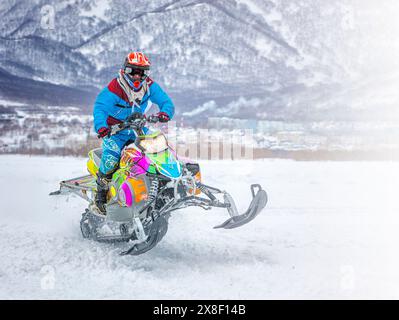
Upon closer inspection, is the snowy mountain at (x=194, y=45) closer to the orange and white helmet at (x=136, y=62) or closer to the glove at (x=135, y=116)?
the orange and white helmet at (x=136, y=62)

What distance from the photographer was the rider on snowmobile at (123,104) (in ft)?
17.1

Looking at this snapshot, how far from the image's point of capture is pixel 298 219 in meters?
7.46

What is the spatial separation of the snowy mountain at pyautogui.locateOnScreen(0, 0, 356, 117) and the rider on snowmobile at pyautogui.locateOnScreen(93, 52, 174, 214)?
62.8 ft

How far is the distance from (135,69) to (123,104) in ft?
1.40

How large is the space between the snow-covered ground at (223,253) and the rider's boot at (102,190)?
0.47 m

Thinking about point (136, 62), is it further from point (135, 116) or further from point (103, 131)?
point (103, 131)

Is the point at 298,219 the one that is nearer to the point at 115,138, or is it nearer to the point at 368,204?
the point at 368,204

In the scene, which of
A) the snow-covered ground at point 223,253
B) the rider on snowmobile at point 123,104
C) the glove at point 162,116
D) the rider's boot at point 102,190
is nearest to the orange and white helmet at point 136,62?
the rider on snowmobile at point 123,104

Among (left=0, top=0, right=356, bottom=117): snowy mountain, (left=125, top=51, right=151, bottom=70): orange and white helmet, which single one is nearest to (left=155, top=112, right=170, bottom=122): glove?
(left=125, top=51, right=151, bottom=70): orange and white helmet

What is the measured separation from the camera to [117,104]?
538cm

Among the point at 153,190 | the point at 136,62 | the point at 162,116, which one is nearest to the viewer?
the point at 153,190

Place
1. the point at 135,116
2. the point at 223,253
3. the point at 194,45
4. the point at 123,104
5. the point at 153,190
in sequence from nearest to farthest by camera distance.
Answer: the point at 153,190
the point at 135,116
the point at 123,104
the point at 223,253
the point at 194,45

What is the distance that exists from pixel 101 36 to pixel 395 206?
2090cm

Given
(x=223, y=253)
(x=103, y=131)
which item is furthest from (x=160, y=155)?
(x=223, y=253)
